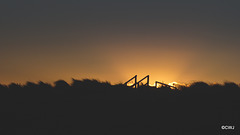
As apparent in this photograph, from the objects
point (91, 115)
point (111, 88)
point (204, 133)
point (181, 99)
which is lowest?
point (204, 133)

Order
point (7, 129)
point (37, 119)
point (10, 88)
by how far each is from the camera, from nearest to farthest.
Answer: point (7, 129) → point (37, 119) → point (10, 88)

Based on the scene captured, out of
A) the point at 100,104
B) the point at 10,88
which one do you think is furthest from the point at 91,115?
the point at 10,88

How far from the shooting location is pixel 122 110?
583 inches

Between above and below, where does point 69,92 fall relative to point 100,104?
above

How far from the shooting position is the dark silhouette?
1320 cm

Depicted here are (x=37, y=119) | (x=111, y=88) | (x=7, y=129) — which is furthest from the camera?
(x=111, y=88)

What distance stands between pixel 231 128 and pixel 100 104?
692cm

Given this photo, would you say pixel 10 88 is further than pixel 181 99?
Yes

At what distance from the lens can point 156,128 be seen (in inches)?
519

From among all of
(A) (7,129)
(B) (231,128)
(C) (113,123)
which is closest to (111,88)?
(C) (113,123)

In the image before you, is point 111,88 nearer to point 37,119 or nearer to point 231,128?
point 37,119

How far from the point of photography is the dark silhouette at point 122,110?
1320 centimetres

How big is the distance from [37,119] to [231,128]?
1012 centimetres

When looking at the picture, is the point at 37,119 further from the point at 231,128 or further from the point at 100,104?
the point at 231,128
